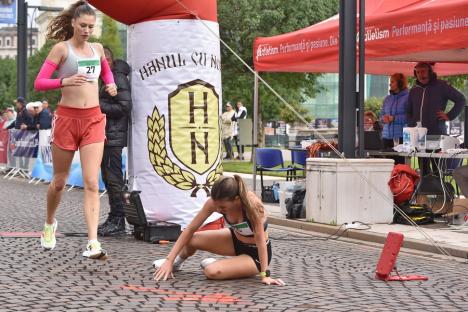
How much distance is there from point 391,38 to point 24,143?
12851 mm

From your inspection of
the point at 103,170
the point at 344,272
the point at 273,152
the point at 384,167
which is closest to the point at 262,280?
the point at 344,272

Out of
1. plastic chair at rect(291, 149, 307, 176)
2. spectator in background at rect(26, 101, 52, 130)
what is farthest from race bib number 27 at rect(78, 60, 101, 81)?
spectator in background at rect(26, 101, 52, 130)

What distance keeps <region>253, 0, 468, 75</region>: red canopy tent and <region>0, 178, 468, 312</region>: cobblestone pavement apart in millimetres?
3358

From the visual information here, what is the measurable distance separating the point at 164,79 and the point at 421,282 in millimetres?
3747

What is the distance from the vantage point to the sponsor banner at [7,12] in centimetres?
2952

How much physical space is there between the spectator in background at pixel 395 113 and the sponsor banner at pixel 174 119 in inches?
217

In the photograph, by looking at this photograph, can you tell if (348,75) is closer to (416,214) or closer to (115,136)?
(416,214)

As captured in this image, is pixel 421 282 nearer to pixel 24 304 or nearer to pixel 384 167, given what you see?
pixel 24 304

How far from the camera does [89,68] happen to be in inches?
343

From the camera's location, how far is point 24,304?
21.8 ft

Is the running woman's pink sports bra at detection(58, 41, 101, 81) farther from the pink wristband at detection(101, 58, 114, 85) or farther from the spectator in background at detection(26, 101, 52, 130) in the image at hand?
the spectator in background at detection(26, 101, 52, 130)

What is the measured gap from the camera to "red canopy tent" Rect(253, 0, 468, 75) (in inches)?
490

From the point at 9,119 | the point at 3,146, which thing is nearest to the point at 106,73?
the point at 3,146

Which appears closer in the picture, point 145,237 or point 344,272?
point 344,272
